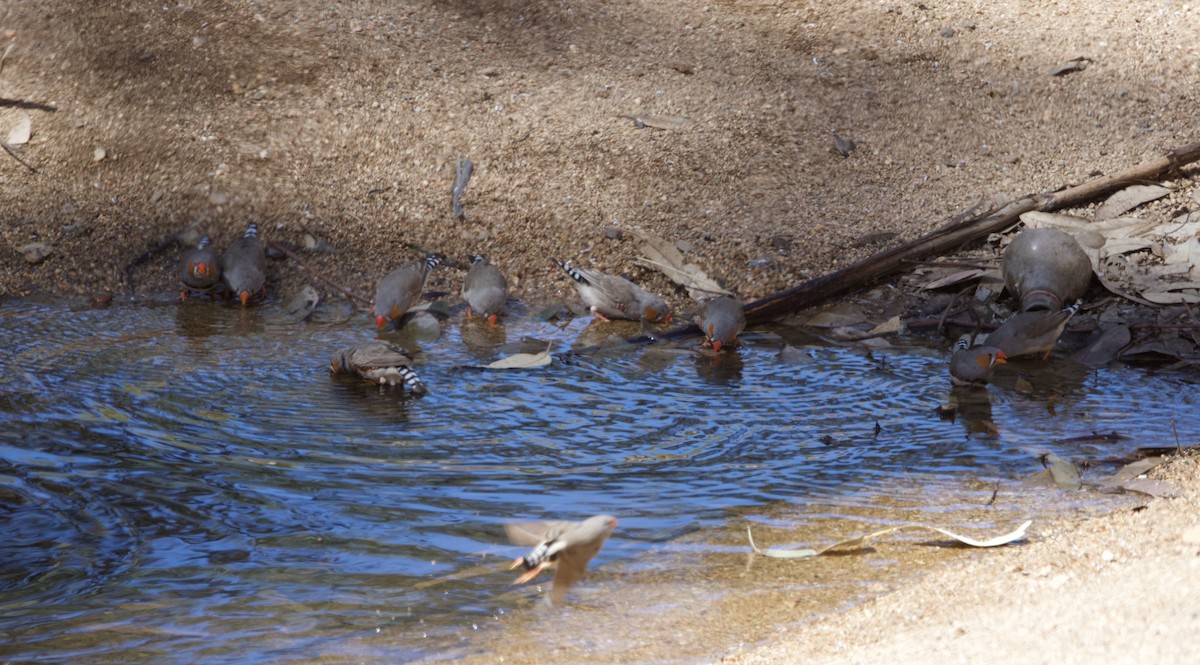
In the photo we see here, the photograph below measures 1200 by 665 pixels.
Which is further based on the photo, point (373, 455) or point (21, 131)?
point (21, 131)

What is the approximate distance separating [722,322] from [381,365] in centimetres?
201

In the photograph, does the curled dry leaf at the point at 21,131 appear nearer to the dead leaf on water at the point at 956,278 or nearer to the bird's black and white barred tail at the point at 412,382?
the bird's black and white barred tail at the point at 412,382

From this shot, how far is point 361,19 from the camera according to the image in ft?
33.4

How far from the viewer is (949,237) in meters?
7.82

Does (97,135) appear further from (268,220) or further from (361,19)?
(361,19)

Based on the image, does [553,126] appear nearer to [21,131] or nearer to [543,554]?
[21,131]

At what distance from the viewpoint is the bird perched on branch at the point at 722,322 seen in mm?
6805

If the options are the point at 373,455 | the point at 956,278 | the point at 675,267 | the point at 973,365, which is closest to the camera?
the point at 373,455

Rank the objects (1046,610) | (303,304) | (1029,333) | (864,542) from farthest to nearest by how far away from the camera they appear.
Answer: (303,304)
(1029,333)
(864,542)
(1046,610)

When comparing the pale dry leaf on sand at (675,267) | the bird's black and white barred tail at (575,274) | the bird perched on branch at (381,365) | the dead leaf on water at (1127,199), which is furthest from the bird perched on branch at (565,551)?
the dead leaf on water at (1127,199)

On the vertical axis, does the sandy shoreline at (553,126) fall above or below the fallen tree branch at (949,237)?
above

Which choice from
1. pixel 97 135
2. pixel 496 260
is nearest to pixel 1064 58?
pixel 496 260

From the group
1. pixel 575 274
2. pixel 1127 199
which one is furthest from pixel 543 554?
pixel 1127 199

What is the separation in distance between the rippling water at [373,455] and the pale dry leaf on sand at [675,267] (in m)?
0.76
